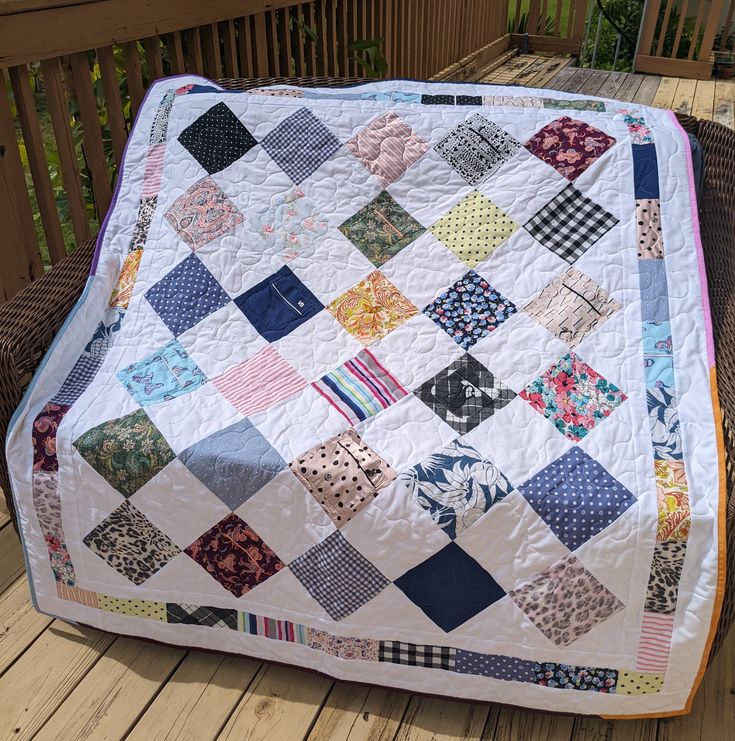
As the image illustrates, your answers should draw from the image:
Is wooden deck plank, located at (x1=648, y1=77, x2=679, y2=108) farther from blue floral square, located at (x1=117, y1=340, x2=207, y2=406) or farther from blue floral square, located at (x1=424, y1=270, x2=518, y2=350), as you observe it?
blue floral square, located at (x1=117, y1=340, x2=207, y2=406)

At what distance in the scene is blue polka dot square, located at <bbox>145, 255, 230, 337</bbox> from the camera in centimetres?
158

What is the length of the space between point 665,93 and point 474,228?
3653 millimetres

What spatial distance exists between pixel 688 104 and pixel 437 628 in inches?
161

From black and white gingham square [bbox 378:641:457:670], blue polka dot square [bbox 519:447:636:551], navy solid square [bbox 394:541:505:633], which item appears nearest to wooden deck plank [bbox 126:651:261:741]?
black and white gingham square [bbox 378:641:457:670]

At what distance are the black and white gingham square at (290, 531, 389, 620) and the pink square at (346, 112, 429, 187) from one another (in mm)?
867

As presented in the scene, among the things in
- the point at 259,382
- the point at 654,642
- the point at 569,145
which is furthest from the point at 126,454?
the point at 569,145

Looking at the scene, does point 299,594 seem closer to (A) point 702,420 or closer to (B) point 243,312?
(B) point 243,312

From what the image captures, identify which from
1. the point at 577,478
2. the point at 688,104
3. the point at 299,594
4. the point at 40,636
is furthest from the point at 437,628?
the point at 688,104

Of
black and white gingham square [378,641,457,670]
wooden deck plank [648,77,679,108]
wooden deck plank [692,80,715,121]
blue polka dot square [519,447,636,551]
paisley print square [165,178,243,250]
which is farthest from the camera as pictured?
wooden deck plank [648,77,679,108]

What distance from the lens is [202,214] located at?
168cm

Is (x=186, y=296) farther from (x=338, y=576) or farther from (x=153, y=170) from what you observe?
(x=338, y=576)

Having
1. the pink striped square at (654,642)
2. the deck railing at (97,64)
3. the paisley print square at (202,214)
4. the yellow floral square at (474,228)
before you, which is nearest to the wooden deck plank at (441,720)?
the pink striped square at (654,642)

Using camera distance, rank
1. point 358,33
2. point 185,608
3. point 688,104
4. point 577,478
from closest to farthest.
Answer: point 577,478 < point 185,608 < point 358,33 < point 688,104

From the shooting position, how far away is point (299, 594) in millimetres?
1339
